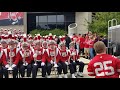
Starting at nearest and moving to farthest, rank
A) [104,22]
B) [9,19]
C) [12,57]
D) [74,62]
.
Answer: [12,57] < [74,62] < [104,22] < [9,19]

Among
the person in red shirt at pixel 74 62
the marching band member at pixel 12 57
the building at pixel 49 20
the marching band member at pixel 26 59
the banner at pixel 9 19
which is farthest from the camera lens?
the building at pixel 49 20

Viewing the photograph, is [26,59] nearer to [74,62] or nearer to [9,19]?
[74,62]

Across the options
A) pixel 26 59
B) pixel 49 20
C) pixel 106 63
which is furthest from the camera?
pixel 49 20

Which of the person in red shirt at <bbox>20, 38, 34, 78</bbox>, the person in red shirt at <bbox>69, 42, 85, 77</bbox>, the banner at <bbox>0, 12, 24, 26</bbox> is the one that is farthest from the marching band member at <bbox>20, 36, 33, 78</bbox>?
the banner at <bbox>0, 12, 24, 26</bbox>

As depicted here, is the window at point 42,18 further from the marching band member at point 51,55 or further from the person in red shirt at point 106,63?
the person in red shirt at point 106,63

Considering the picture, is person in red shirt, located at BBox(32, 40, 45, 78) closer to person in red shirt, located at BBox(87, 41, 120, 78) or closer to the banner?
person in red shirt, located at BBox(87, 41, 120, 78)

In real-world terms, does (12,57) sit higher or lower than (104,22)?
lower

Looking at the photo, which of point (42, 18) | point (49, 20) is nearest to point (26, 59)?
point (49, 20)

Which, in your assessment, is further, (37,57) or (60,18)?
(60,18)

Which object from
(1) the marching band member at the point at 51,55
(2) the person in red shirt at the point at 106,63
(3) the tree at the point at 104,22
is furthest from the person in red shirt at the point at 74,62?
(3) the tree at the point at 104,22
